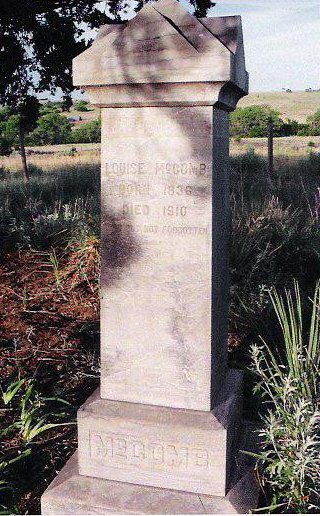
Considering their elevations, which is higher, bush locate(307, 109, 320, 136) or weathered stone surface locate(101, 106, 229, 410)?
bush locate(307, 109, 320, 136)

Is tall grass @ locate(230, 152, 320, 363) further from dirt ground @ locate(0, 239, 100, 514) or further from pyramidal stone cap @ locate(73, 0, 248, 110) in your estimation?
pyramidal stone cap @ locate(73, 0, 248, 110)

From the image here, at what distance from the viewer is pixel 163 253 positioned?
256 centimetres

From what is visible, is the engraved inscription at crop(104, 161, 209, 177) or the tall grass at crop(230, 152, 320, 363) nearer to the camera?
the engraved inscription at crop(104, 161, 209, 177)

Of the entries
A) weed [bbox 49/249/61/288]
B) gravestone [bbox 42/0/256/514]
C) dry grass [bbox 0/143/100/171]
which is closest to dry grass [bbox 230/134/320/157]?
dry grass [bbox 0/143/100/171]

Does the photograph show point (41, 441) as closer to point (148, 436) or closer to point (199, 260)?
point (148, 436)

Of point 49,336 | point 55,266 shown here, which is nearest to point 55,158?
point 55,266

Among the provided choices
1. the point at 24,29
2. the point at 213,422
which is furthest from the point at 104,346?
the point at 24,29

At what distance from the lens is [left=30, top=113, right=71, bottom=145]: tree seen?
27438 mm

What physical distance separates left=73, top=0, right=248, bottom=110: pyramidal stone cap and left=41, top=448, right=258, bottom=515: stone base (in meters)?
1.68

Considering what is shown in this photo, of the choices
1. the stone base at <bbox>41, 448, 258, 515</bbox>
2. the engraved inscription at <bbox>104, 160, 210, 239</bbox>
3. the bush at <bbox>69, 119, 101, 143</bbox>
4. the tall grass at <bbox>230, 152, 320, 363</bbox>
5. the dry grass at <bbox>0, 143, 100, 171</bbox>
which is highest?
the bush at <bbox>69, 119, 101, 143</bbox>

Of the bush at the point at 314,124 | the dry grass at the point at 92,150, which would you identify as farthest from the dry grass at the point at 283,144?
the bush at the point at 314,124

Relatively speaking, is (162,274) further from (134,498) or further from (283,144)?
(283,144)

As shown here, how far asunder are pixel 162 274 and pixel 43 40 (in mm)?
7268

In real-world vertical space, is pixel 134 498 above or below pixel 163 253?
below
